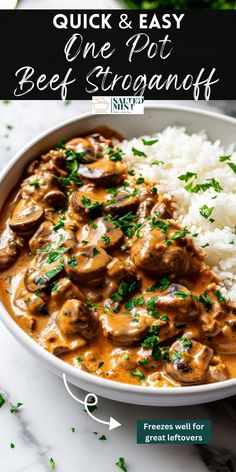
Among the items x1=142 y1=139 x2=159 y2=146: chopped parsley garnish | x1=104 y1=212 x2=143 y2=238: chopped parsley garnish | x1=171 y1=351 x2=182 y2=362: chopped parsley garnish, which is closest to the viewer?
x1=171 y1=351 x2=182 y2=362: chopped parsley garnish

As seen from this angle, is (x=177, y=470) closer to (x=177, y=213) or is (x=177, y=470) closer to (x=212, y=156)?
(x=177, y=213)

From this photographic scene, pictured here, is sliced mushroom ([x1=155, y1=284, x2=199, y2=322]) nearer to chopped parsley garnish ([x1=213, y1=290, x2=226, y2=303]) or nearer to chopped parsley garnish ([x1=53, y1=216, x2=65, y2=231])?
chopped parsley garnish ([x1=213, y1=290, x2=226, y2=303])

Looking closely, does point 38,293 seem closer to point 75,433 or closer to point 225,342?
point 75,433

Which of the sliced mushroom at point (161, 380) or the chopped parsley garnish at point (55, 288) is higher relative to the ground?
the chopped parsley garnish at point (55, 288)

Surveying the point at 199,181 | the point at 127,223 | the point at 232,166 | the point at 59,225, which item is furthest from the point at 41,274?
the point at 232,166

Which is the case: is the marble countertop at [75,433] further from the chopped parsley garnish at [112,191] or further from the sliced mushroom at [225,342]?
the chopped parsley garnish at [112,191]

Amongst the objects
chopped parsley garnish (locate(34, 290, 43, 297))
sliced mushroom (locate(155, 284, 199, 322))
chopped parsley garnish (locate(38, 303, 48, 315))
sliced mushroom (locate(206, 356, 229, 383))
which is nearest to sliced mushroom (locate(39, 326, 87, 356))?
chopped parsley garnish (locate(38, 303, 48, 315))

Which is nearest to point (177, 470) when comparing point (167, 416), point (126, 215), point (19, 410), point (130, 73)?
point (167, 416)

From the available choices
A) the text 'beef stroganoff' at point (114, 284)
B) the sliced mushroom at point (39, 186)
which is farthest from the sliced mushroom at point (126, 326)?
the sliced mushroom at point (39, 186)
